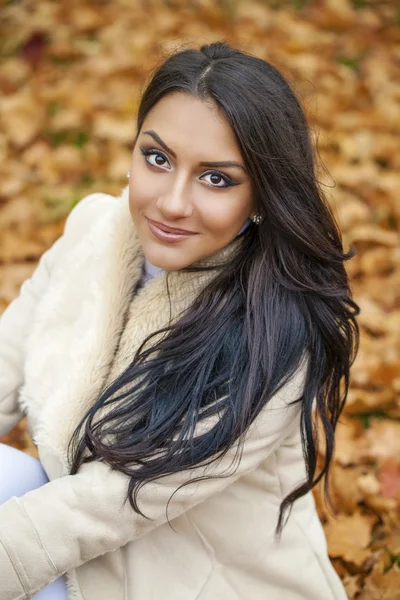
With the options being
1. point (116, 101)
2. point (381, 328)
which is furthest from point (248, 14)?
point (381, 328)

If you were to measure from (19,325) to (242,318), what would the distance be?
0.60 m

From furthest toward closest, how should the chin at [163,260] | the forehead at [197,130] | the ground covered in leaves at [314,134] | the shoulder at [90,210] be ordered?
the ground covered in leaves at [314,134] → the shoulder at [90,210] → the chin at [163,260] → the forehead at [197,130]

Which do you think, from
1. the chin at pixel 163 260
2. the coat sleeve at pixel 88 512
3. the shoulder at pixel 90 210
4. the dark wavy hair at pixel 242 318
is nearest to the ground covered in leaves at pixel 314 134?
the shoulder at pixel 90 210

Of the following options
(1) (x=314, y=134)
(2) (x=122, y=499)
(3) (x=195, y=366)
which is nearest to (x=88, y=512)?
(2) (x=122, y=499)

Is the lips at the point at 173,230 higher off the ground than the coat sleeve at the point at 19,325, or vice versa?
the lips at the point at 173,230

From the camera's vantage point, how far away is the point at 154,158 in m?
1.34

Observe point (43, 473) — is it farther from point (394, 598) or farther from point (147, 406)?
point (394, 598)

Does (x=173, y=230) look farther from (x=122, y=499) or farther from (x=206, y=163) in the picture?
(x=122, y=499)

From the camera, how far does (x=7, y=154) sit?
3223 mm

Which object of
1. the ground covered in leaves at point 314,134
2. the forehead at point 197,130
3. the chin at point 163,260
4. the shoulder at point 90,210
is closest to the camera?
the forehead at point 197,130

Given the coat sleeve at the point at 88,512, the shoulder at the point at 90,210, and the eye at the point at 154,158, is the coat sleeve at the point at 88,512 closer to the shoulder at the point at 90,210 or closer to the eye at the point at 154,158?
the eye at the point at 154,158

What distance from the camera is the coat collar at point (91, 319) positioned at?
1.44 m

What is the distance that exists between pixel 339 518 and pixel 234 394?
33.6 inches

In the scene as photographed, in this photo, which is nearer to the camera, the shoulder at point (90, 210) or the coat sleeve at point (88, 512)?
the coat sleeve at point (88, 512)
